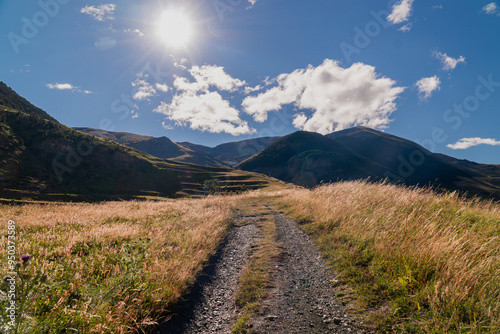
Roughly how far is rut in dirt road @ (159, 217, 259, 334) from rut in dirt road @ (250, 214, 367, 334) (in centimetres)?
96

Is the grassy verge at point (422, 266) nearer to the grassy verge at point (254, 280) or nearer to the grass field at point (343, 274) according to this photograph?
the grass field at point (343, 274)

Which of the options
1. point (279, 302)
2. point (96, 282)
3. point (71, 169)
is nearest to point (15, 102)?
A: point (71, 169)

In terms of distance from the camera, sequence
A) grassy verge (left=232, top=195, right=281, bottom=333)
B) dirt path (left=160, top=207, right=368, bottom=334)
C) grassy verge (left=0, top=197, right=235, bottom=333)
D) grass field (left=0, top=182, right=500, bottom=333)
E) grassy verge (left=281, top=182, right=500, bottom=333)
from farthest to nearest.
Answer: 1. grassy verge (left=232, top=195, right=281, bottom=333)
2. dirt path (left=160, top=207, right=368, bottom=334)
3. grassy verge (left=281, top=182, right=500, bottom=333)
4. grass field (left=0, top=182, right=500, bottom=333)
5. grassy verge (left=0, top=197, right=235, bottom=333)

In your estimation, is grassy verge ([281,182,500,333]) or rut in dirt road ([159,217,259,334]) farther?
rut in dirt road ([159,217,259,334])

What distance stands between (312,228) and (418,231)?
5141 mm

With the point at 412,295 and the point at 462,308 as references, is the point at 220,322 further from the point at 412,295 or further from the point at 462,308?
the point at 462,308

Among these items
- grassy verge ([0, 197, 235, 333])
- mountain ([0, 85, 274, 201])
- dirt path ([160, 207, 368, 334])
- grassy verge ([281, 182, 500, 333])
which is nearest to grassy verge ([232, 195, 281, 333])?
dirt path ([160, 207, 368, 334])

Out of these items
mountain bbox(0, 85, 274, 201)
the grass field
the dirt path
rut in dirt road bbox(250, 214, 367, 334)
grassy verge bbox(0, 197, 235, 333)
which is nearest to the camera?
grassy verge bbox(0, 197, 235, 333)

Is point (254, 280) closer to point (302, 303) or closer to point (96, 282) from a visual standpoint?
point (302, 303)

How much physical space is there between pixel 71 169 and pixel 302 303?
119691 mm

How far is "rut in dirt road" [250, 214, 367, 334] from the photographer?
436 centimetres

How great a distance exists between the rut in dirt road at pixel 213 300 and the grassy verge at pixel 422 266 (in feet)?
10.4

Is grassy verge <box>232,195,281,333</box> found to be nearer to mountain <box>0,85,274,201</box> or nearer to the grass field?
the grass field

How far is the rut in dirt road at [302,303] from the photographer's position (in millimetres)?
4355
